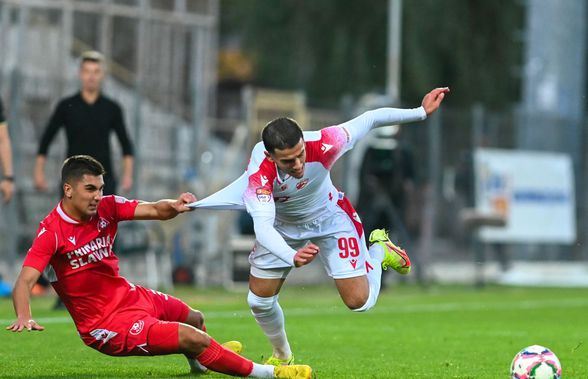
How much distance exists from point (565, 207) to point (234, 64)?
30683 millimetres

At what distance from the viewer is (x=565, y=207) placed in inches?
912

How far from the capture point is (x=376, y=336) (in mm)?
11930

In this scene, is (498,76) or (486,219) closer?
(486,219)

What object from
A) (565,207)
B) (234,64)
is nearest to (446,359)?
(565,207)

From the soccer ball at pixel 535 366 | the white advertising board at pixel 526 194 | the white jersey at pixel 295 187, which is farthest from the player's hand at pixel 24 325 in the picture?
the white advertising board at pixel 526 194

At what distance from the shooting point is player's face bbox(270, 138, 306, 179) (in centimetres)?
845

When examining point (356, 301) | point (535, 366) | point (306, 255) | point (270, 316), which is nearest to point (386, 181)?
point (356, 301)

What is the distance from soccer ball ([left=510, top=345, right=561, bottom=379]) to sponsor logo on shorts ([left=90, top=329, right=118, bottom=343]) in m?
2.42

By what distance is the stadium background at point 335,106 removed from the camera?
18391 millimetres

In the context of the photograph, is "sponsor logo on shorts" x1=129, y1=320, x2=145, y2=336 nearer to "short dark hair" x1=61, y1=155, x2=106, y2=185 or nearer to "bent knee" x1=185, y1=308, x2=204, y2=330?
"bent knee" x1=185, y1=308, x2=204, y2=330

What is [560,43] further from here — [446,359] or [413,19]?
[446,359]

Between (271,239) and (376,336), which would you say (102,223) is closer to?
(271,239)

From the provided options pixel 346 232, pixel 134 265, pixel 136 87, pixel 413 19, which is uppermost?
pixel 413 19

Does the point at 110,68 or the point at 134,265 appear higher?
the point at 110,68
